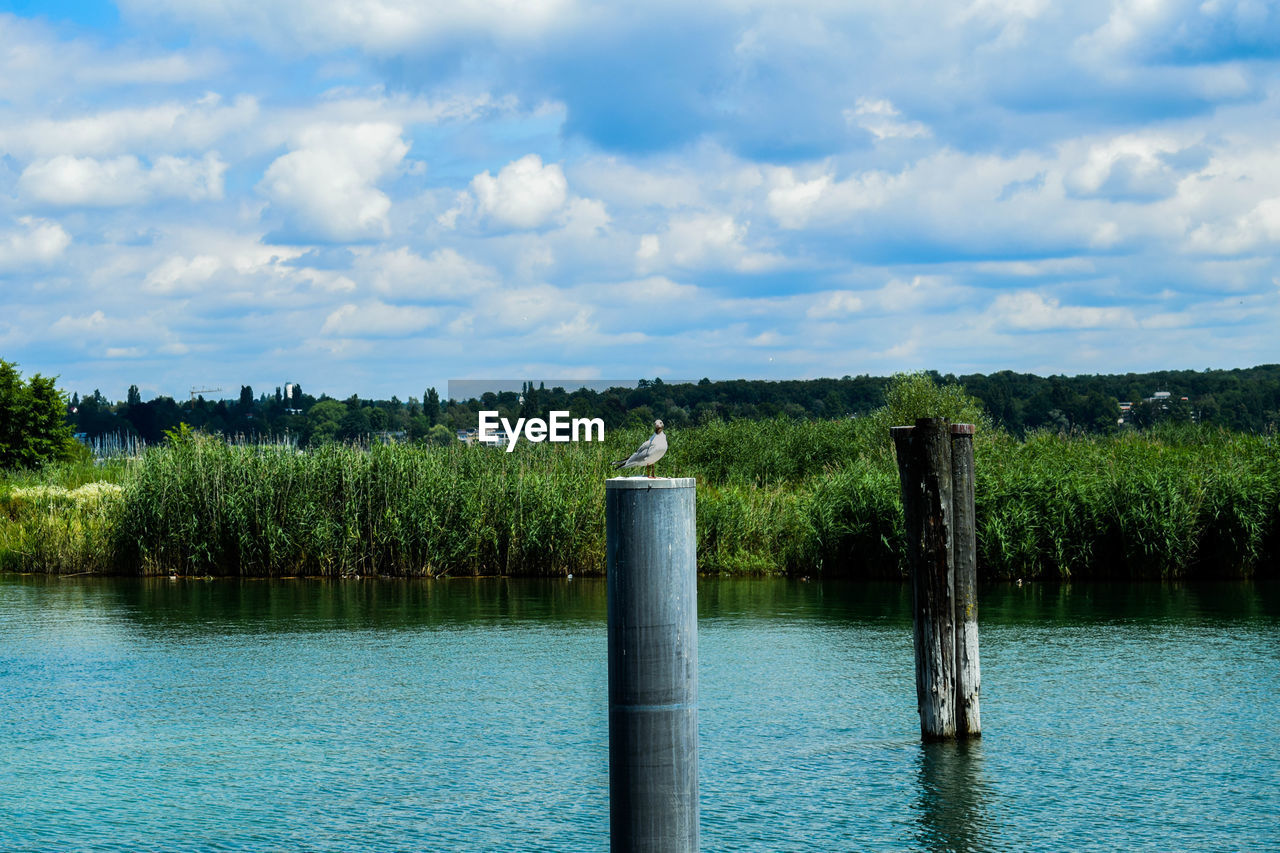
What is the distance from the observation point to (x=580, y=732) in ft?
34.6

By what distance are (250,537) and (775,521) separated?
9.95 m

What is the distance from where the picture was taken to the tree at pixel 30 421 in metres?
43.1

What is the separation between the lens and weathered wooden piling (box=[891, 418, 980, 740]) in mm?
9680

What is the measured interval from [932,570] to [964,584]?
27cm

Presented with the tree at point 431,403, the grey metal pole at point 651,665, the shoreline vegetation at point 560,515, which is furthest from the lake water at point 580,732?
the tree at point 431,403

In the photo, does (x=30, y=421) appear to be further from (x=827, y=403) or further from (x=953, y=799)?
(x=953, y=799)

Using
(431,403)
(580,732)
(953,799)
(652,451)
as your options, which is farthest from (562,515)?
(431,403)

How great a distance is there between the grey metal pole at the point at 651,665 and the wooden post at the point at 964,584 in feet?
19.9

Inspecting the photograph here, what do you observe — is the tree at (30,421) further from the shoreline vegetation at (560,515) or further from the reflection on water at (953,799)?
the reflection on water at (953,799)

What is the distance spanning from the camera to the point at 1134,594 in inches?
767

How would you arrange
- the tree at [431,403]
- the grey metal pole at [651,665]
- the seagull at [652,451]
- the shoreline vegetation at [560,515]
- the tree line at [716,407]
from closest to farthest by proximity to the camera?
the grey metal pole at [651,665]
the seagull at [652,451]
the shoreline vegetation at [560,515]
the tree line at [716,407]
the tree at [431,403]

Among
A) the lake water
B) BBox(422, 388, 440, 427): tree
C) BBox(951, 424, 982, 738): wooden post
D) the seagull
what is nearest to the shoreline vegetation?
the lake water

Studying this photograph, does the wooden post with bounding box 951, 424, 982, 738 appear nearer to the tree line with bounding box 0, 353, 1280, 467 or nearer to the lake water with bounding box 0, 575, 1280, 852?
the lake water with bounding box 0, 575, 1280, 852

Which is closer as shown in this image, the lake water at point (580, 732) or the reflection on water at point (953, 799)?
the reflection on water at point (953, 799)
